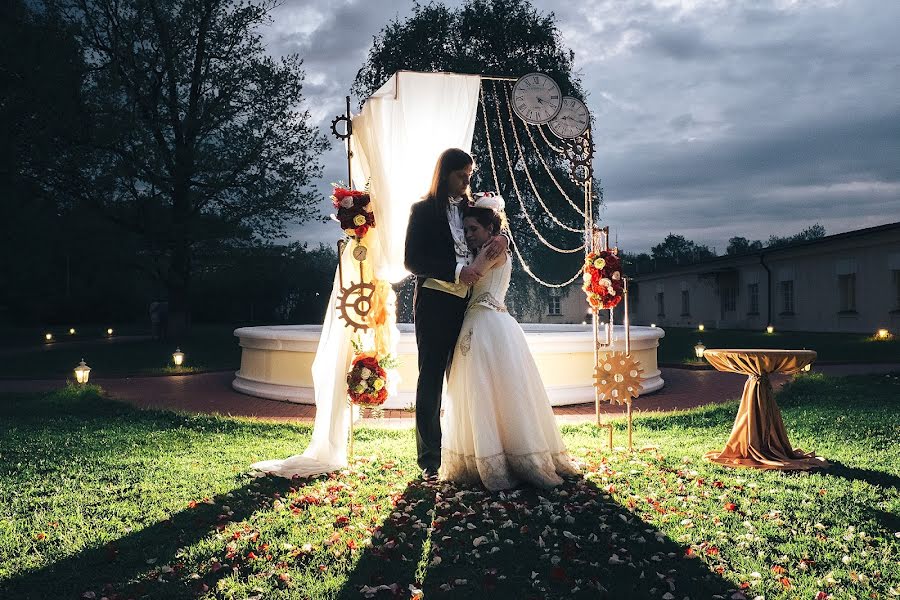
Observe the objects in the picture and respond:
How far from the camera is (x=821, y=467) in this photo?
4.82 meters

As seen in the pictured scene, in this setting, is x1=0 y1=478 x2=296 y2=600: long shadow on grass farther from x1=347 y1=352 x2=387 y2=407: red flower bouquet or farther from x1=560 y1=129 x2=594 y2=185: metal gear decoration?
x1=560 y1=129 x2=594 y2=185: metal gear decoration

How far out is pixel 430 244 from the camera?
4.29 metres

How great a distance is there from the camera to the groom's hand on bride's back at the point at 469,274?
13.6 ft

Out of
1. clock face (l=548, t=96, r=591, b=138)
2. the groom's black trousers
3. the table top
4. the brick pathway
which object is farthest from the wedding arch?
the brick pathway

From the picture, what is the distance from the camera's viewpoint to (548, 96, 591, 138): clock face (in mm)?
6367

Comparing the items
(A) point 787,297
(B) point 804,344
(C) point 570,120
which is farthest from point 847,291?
(C) point 570,120

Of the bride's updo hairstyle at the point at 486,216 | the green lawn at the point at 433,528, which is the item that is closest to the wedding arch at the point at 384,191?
the green lawn at the point at 433,528

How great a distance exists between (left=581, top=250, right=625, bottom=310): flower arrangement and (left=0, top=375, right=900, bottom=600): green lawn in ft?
4.03

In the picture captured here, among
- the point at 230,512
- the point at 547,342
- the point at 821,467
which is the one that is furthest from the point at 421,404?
the point at 547,342

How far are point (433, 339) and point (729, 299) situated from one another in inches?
858

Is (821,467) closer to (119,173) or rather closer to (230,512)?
(230,512)

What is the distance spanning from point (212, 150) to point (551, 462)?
15271 millimetres

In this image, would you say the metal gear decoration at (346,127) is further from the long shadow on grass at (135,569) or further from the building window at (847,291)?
the building window at (847,291)

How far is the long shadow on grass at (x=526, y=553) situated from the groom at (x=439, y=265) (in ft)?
2.68
